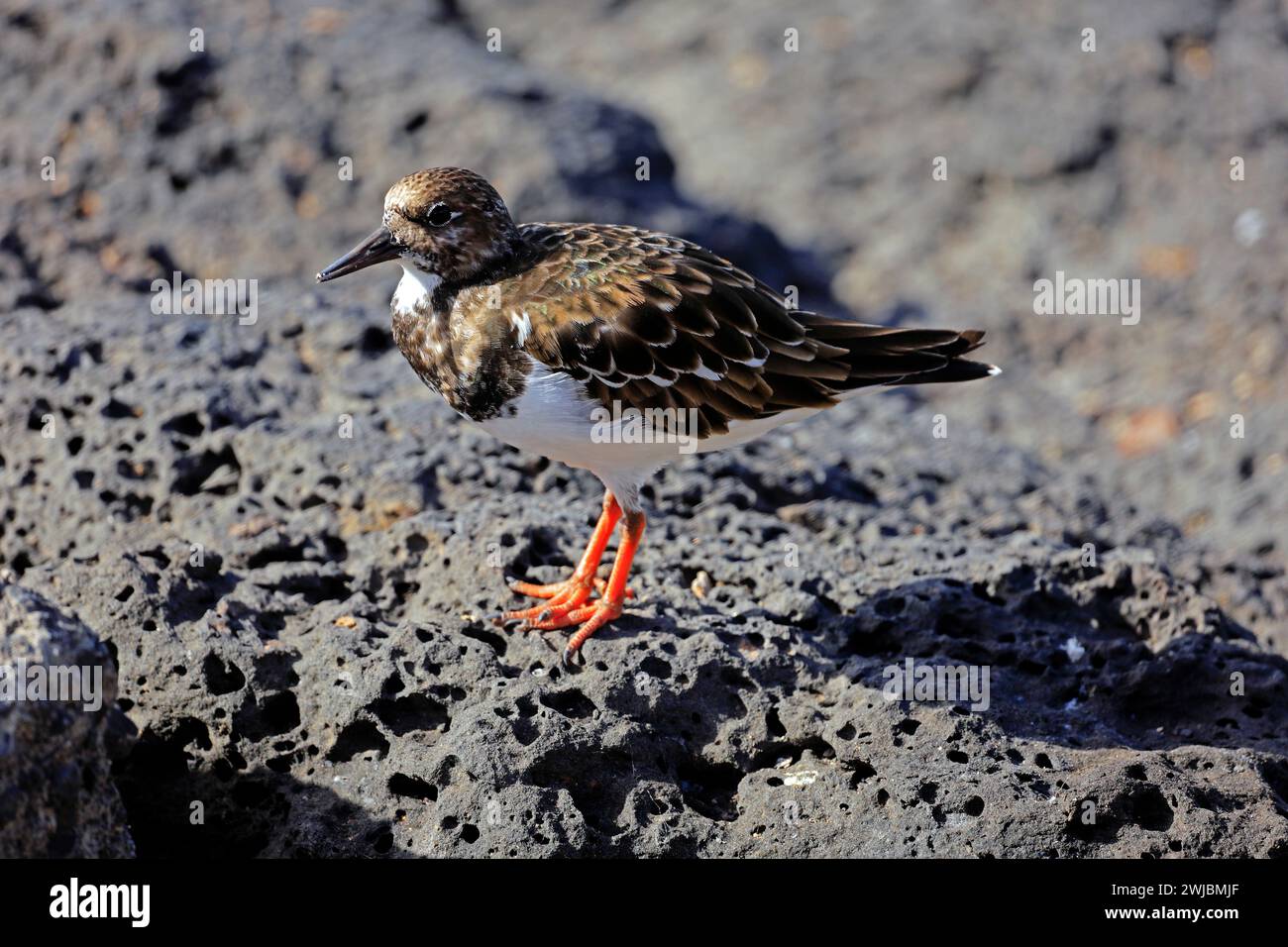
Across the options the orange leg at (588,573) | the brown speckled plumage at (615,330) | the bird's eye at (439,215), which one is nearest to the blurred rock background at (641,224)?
the orange leg at (588,573)

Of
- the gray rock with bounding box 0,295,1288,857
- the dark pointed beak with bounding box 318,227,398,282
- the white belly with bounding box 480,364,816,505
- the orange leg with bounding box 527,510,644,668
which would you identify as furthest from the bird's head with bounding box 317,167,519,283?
the orange leg with bounding box 527,510,644,668

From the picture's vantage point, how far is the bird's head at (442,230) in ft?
22.1

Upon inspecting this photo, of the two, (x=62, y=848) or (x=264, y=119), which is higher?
(x=264, y=119)

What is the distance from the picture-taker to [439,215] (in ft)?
22.1

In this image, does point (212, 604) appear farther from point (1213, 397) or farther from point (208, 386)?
point (1213, 397)

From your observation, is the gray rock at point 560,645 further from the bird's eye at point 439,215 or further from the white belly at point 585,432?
the bird's eye at point 439,215

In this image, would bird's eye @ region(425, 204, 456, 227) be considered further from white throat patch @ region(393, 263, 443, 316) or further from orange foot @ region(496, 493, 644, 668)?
orange foot @ region(496, 493, 644, 668)

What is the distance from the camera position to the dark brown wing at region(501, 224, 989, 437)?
661 centimetres

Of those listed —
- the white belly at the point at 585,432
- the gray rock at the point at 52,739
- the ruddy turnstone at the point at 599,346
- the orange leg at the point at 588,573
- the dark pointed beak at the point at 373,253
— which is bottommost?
the gray rock at the point at 52,739

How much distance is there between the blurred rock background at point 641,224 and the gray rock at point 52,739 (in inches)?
31.6

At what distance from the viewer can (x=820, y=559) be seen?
754 centimetres

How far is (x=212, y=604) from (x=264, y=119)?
561 centimetres

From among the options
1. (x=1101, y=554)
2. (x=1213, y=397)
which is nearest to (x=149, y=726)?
(x=1101, y=554)
